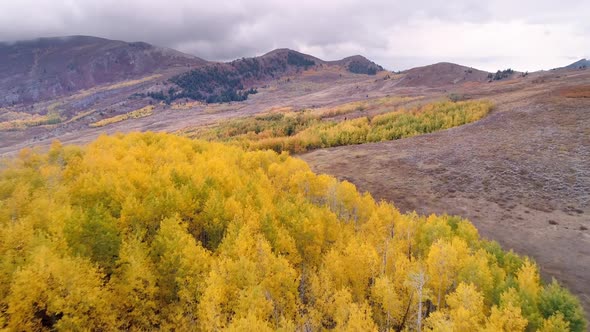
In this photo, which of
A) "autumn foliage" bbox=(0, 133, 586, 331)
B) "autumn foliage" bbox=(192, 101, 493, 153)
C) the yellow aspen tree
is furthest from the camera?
"autumn foliage" bbox=(192, 101, 493, 153)

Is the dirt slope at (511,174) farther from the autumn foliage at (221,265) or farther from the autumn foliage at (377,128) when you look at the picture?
the autumn foliage at (377,128)

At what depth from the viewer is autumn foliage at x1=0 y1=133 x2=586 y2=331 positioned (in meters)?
24.0

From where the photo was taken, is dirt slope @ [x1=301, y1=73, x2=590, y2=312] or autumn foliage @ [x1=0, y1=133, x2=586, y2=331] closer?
autumn foliage @ [x1=0, y1=133, x2=586, y2=331]

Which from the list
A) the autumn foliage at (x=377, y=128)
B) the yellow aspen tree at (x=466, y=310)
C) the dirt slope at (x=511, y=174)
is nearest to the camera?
the yellow aspen tree at (x=466, y=310)

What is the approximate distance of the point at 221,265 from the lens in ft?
91.4

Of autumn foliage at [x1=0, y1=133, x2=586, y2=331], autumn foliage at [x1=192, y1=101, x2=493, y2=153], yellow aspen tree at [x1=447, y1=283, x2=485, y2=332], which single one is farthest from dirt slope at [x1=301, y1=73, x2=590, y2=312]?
yellow aspen tree at [x1=447, y1=283, x2=485, y2=332]

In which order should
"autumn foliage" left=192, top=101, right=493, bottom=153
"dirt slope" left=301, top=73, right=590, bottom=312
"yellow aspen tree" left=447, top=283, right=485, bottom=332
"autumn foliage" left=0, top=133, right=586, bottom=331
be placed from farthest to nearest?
"autumn foliage" left=192, top=101, right=493, bottom=153 → "dirt slope" left=301, top=73, right=590, bottom=312 → "yellow aspen tree" left=447, top=283, right=485, bottom=332 → "autumn foliage" left=0, top=133, right=586, bottom=331

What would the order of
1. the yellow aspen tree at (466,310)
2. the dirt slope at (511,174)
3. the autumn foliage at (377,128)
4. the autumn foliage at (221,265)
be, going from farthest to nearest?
the autumn foliage at (377,128)
the dirt slope at (511,174)
the yellow aspen tree at (466,310)
the autumn foliage at (221,265)

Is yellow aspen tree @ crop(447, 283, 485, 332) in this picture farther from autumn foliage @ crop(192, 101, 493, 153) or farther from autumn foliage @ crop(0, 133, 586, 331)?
autumn foliage @ crop(192, 101, 493, 153)

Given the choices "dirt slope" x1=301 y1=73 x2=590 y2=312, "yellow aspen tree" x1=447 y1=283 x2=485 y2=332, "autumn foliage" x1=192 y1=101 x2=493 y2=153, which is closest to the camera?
"yellow aspen tree" x1=447 y1=283 x2=485 y2=332

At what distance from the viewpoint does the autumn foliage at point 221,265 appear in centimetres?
2400

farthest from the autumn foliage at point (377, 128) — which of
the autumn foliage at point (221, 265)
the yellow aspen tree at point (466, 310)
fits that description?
the yellow aspen tree at point (466, 310)

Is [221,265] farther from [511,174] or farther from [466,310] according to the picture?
[511,174]

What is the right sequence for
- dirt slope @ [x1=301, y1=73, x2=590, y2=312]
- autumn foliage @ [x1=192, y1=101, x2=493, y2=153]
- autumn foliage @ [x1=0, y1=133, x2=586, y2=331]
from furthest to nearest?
1. autumn foliage @ [x1=192, y1=101, x2=493, y2=153]
2. dirt slope @ [x1=301, y1=73, x2=590, y2=312]
3. autumn foliage @ [x1=0, y1=133, x2=586, y2=331]
